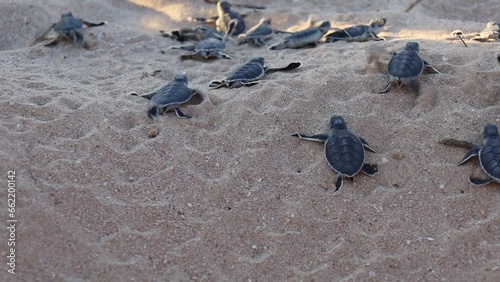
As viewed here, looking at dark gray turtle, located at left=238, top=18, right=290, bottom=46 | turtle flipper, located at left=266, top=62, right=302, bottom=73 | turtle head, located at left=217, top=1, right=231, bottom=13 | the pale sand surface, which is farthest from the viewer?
turtle head, located at left=217, top=1, right=231, bottom=13

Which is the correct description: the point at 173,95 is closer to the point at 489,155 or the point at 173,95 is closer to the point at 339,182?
the point at 339,182

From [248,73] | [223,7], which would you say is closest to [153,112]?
[248,73]

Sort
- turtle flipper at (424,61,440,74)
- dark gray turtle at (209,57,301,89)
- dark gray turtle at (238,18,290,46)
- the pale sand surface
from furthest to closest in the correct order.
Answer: dark gray turtle at (238,18,290,46) → dark gray turtle at (209,57,301,89) → turtle flipper at (424,61,440,74) → the pale sand surface

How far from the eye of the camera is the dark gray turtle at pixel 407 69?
9.95 feet

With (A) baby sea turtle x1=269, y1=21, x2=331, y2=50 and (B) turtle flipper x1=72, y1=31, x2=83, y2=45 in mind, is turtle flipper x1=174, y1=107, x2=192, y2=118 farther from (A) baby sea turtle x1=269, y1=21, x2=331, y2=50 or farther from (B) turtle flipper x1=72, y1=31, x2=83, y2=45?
(B) turtle flipper x1=72, y1=31, x2=83, y2=45

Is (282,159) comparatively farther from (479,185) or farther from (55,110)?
(55,110)

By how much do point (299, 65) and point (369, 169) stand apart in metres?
1.33

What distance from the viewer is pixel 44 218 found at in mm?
2098

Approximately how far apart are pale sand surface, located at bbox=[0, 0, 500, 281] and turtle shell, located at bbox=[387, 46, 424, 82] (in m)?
0.12

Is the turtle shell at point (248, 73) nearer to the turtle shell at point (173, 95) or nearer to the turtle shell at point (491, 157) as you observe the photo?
the turtle shell at point (173, 95)

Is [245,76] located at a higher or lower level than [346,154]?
lower

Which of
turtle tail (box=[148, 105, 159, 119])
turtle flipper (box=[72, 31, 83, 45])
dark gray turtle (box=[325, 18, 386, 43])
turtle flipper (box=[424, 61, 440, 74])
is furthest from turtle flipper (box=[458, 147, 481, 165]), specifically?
turtle flipper (box=[72, 31, 83, 45])

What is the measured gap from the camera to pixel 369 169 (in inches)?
100

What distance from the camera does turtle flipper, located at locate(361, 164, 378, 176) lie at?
2525mm
